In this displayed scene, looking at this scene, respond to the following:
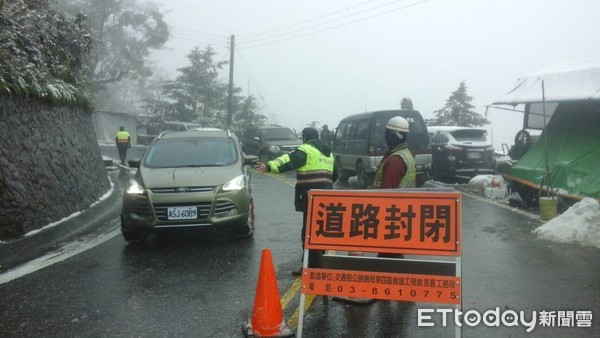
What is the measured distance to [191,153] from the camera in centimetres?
905

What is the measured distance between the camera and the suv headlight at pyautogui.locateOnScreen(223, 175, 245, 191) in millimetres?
7984

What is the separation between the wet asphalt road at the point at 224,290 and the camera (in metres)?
4.70

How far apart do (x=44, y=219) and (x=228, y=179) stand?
3.39 m

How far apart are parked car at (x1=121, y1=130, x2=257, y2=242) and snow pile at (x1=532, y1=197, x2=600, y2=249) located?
15.9ft

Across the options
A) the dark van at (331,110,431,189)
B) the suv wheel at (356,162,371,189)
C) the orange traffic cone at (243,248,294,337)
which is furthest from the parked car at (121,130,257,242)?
the suv wheel at (356,162,371,189)

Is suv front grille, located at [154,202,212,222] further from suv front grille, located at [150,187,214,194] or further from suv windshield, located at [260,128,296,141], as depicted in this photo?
suv windshield, located at [260,128,296,141]

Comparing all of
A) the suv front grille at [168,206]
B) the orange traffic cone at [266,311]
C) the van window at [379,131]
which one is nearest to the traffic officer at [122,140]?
the van window at [379,131]

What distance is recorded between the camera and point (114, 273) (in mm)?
6605

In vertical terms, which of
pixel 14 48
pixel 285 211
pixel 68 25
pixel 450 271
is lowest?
pixel 285 211

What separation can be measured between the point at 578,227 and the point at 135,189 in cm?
692

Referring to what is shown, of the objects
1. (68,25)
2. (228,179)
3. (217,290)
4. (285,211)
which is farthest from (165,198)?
(68,25)

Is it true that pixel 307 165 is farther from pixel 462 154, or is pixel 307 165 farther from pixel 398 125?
pixel 462 154

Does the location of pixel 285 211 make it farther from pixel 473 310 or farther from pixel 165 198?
pixel 473 310
